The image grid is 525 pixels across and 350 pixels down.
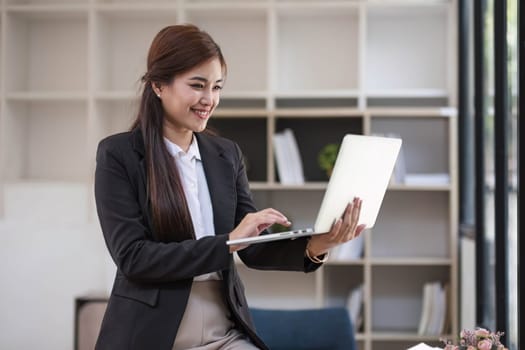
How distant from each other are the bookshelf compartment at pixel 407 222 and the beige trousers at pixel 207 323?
270 cm

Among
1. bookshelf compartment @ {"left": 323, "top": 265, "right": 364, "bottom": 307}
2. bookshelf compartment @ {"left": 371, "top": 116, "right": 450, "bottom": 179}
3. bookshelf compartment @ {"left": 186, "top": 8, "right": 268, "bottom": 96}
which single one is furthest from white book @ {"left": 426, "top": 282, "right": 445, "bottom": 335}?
bookshelf compartment @ {"left": 186, "top": 8, "right": 268, "bottom": 96}

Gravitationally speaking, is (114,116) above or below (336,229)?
above

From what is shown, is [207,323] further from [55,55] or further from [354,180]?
[55,55]

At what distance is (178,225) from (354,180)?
41 cm

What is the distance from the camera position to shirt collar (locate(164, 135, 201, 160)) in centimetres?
190

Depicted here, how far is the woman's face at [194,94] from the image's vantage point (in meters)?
1.83

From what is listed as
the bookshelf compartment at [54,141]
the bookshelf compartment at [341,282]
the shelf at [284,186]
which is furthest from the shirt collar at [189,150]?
the bookshelf compartment at [54,141]

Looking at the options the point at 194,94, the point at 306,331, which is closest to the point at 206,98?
the point at 194,94

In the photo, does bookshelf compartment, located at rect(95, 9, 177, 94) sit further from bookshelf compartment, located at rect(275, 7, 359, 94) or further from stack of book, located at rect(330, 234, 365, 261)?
stack of book, located at rect(330, 234, 365, 261)

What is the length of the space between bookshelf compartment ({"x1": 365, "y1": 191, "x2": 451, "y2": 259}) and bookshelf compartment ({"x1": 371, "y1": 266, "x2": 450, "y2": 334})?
11 cm

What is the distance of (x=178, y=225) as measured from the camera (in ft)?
5.95

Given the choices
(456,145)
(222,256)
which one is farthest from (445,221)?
(222,256)

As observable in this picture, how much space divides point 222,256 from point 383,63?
3017 millimetres
